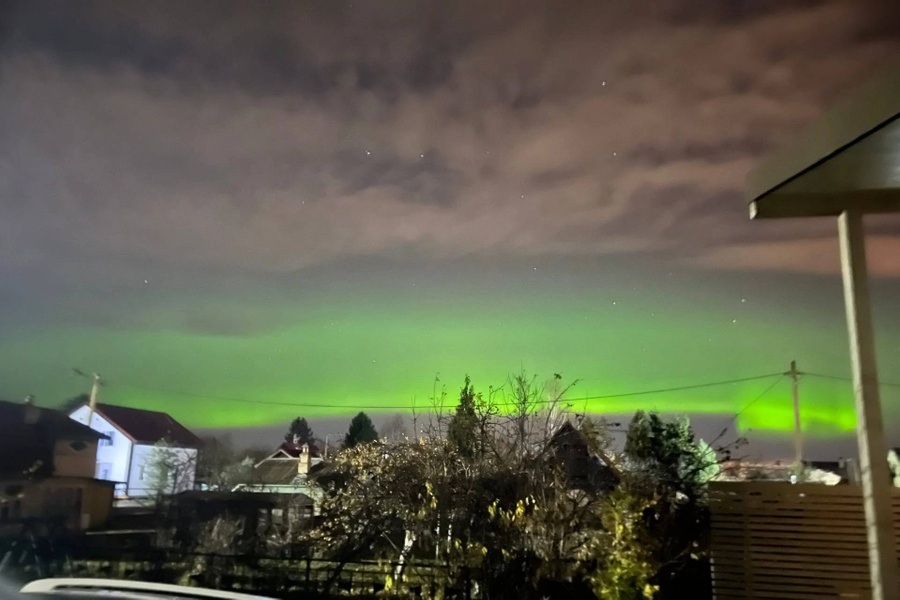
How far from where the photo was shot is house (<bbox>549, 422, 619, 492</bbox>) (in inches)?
139

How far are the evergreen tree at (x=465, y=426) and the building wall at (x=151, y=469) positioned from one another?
5.16 ft

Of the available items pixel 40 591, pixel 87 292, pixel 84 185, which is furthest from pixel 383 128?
pixel 40 591

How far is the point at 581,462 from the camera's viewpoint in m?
3.68

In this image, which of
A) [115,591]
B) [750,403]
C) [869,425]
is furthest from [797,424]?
[115,591]

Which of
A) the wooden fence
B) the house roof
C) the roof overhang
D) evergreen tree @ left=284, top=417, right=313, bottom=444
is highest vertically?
the roof overhang

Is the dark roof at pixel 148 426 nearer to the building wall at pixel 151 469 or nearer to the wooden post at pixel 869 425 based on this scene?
the building wall at pixel 151 469

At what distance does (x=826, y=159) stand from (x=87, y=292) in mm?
4137

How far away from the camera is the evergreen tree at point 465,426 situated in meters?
3.85

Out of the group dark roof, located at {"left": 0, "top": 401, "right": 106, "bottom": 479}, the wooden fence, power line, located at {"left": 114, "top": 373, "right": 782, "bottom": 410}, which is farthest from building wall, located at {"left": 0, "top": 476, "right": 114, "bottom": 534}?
the wooden fence

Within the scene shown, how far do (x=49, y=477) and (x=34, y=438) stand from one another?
0.25 m

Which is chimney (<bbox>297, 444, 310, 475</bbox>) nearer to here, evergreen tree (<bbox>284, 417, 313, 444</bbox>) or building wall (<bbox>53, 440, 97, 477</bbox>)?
evergreen tree (<bbox>284, 417, 313, 444</bbox>)

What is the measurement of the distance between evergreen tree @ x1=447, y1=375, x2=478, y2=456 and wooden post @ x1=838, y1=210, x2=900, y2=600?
75.3 inches

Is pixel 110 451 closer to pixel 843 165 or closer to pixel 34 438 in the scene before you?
pixel 34 438

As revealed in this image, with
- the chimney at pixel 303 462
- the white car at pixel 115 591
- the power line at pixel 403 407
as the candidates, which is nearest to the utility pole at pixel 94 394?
the power line at pixel 403 407
